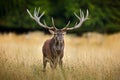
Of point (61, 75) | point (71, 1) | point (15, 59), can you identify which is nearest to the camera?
point (61, 75)

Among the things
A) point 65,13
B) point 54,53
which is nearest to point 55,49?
point 54,53

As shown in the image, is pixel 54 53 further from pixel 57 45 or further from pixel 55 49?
pixel 57 45

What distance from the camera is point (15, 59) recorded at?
13.8 meters

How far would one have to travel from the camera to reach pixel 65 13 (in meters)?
26.0

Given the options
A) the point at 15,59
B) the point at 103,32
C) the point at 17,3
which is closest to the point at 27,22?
the point at 17,3

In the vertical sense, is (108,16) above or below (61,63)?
above

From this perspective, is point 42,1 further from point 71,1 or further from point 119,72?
point 119,72

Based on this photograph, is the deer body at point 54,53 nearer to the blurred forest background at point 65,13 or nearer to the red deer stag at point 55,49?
the red deer stag at point 55,49

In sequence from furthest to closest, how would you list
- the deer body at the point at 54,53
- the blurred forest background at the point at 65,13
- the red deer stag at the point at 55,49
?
1. the blurred forest background at the point at 65,13
2. the deer body at the point at 54,53
3. the red deer stag at the point at 55,49

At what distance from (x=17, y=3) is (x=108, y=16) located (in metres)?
3.62

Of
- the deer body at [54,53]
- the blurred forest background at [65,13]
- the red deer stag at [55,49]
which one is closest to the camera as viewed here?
the red deer stag at [55,49]

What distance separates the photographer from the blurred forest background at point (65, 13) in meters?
25.7

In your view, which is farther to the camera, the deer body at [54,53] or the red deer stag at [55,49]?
the deer body at [54,53]

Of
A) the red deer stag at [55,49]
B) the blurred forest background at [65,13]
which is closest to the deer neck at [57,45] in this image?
the red deer stag at [55,49]
